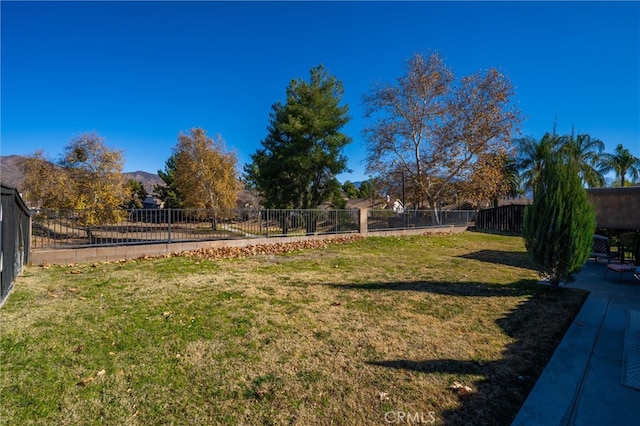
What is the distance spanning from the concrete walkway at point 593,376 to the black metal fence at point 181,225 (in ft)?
30.4

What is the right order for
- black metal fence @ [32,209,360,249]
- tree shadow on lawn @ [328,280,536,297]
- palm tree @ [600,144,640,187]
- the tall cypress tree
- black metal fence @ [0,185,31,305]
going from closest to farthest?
black metal fence @ [0,185,31,305]
the tall cypress tree
tree shadow on lawn @ [328,280,536,297]
black metal fence @ [32,209,360,249]
palm tree @ [600,144,640,187]

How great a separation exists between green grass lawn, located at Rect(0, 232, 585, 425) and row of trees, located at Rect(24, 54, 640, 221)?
12.1 metres

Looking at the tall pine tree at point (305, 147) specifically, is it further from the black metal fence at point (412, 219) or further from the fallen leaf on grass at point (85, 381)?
the fallen leaf on grass at point (85, 381)

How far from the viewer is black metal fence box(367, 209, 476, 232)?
15.4m

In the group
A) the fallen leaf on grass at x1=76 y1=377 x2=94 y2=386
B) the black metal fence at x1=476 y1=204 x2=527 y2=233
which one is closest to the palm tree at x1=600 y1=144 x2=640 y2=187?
the black metal fence at x1=476 y1=204 x2=527 y2=233

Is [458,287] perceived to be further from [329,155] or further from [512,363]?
[329,155]

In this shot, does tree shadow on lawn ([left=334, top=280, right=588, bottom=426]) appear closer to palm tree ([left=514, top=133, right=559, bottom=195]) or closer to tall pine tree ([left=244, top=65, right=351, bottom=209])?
tall pine tree ([left=244, top=65, right=351, bottom=209])

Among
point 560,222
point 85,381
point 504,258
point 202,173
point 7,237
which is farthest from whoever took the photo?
point 202,173

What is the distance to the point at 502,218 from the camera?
22203 mm

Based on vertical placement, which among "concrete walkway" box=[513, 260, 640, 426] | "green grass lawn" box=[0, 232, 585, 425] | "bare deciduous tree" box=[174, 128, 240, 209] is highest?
"bare deciduous tree" box=[174, 128, 240, 209]

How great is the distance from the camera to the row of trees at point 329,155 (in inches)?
617

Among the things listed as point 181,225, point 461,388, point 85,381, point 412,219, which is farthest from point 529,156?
point 85,381

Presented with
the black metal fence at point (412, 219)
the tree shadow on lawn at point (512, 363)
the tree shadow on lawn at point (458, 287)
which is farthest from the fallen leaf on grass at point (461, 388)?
the black metal fence at point (412, 219)

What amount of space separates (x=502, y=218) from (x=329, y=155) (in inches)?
534
